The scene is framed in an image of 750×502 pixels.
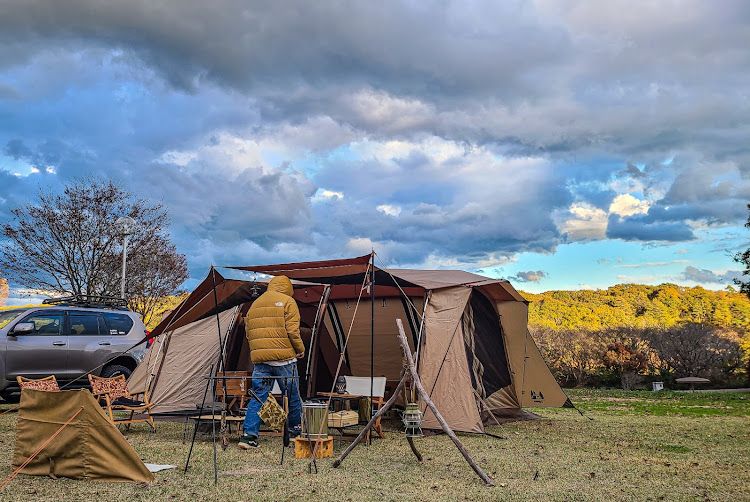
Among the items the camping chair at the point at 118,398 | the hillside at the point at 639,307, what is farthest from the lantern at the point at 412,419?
the hillside at the point at 639,307

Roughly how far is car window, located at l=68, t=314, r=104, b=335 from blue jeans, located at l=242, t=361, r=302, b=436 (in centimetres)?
473

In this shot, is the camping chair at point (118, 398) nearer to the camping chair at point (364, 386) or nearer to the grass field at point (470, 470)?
the grass field at point (470, 470)

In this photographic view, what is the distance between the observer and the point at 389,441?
7441 mm

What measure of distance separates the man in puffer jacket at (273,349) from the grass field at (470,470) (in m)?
0.35

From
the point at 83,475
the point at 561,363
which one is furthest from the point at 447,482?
the point at 561,363

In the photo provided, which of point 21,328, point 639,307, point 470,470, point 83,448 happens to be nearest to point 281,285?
point 83,448

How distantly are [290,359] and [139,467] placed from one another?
7.10ft

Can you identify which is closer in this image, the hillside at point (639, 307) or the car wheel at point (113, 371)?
the car wheel at point (113, 371)

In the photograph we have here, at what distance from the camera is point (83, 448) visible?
5.12 metres

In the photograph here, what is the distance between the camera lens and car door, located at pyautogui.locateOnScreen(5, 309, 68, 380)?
9492 mm

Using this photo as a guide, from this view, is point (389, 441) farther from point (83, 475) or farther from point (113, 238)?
point (113, 238)

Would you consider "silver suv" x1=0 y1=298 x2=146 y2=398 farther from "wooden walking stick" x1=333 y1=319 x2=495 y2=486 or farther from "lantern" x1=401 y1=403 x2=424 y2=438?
"lantern" x1=401 y1=403 x2=424 y2=438

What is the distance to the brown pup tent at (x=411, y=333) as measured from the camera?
7828mm

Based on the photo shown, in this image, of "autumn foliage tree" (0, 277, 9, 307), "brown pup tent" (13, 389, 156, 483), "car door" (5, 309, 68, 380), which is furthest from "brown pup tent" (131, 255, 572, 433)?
"autumn foliage tree" (0, 277, 9, 307)
